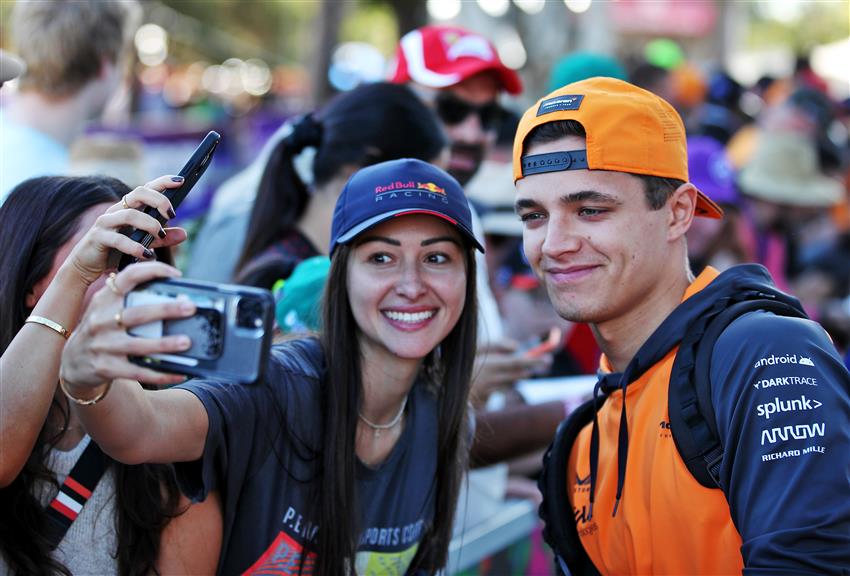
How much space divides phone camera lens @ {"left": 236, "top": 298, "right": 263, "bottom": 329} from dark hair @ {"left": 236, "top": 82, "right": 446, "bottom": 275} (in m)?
2.28

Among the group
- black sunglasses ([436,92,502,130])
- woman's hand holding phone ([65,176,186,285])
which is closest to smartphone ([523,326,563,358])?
black sunglasses ([436,92,502,130])

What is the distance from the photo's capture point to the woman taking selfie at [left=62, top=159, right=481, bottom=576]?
102 inches

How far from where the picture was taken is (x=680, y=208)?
2.89 m

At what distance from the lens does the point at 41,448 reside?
239 centimetres

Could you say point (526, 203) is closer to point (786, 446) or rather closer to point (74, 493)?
point (786, 446)

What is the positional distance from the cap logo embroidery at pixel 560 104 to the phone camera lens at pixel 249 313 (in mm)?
1426

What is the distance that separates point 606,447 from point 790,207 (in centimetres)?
515

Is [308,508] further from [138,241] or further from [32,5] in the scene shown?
[32,5]

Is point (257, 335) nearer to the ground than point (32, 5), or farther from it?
nearer to the ground

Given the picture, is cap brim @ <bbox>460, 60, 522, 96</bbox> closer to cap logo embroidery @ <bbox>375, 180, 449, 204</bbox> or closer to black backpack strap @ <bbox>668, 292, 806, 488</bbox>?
cap logo embroidery @ <bbox>375, 180, 449, 204</bbox>

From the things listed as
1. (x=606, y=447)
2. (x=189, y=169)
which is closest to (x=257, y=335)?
(x=189, y=169)

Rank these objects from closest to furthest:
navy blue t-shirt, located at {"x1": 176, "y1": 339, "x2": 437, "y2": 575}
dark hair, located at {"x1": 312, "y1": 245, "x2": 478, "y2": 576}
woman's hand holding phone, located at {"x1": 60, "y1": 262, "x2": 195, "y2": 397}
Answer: woman's hand holding phone, located at {"x1": 60, "y1": 262, "x2": 195, "y2": 397}, navy blue t-shirt, located at {"x1": 176, "y1": 339, "x2": 437, "y2": 575}, dark hair, located at {"x1": 312, "y1": 245, "x2": 478, "y2": 576}

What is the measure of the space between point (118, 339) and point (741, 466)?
146cm

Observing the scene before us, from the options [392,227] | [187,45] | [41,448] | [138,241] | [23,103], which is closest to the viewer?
[138,241]
